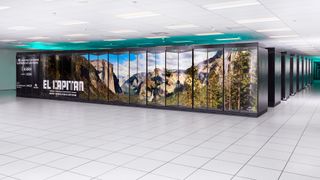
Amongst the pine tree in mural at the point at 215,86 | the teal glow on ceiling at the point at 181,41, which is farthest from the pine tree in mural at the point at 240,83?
the teal glow on ceiling at the point at 181,41

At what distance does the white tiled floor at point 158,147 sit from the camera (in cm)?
434

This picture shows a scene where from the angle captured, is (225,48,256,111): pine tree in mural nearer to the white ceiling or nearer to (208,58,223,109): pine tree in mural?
(208,58,223,109): pine tree in mural

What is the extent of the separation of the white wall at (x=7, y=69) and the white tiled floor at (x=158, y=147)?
1447 cm

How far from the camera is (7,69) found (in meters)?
22.7

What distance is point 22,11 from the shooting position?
24.9 feet

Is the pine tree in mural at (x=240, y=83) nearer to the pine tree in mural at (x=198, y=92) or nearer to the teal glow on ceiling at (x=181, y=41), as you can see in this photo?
the pine tree in mural at (x=198, y=92)

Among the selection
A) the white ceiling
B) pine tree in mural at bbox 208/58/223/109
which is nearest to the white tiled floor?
pine tree in mural at bbox 208/58/223/109

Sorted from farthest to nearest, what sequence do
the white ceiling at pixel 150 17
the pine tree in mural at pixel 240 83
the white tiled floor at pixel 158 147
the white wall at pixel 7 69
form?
the white wall at pixel 7 69, the pine tree in mural at pixel 240 83, the white ceiling at pixel 150 17, the white tiled floor at pixel 158 147

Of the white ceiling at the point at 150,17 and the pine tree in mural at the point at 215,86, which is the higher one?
the white ceiling at the point at 150,17

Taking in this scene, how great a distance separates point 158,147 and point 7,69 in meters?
20.8

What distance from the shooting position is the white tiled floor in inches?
171

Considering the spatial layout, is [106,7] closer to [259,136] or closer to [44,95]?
[259,136]

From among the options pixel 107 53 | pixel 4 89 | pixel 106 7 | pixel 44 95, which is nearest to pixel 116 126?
pixel 106 7

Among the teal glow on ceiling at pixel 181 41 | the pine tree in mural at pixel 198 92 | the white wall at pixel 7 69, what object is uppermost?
the teal glow on ceiling at pixel 181 41
